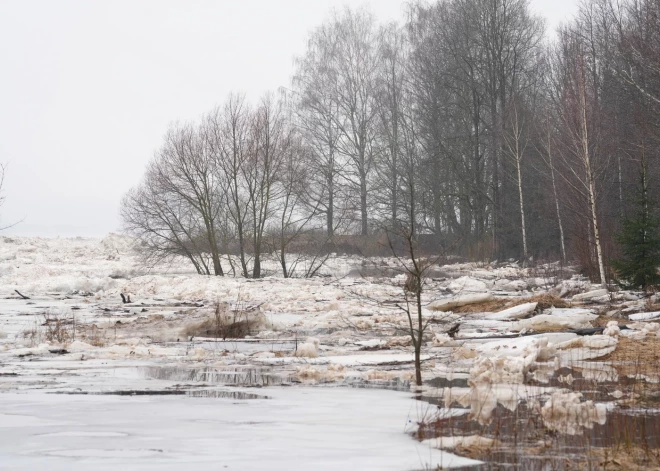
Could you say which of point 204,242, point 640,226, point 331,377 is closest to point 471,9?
point 204,242

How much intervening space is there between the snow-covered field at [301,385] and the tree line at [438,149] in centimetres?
842

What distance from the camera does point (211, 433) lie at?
418 centimetres

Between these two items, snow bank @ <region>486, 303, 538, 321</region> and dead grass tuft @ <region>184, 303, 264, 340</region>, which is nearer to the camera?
dead grass tuft @ <region>184, 303, 264, 340</region>

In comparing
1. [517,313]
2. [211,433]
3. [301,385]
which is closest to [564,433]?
[211,433]

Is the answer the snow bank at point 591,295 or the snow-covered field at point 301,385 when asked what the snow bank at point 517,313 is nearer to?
the snow-covered field at point 301,385

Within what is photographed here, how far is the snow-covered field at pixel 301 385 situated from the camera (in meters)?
3.83

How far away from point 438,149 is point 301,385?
→ 27198 millimetres

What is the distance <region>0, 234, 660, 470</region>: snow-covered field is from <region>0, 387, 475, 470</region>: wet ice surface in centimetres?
1

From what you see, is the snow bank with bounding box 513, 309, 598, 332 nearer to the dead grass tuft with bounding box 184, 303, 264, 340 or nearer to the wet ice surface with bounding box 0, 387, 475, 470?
the dead grass tuft with bounding box 184, 303, 264, 340

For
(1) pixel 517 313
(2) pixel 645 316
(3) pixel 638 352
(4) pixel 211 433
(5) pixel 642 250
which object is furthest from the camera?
(5) pixel 642 250

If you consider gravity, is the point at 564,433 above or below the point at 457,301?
below

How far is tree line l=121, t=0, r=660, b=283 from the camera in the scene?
2386cm

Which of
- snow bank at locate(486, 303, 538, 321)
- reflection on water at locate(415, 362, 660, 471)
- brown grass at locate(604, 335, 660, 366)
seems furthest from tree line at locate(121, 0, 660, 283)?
reflection on water at locate(415, 362, 660, 471)

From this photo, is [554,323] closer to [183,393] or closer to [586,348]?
[586,348]
